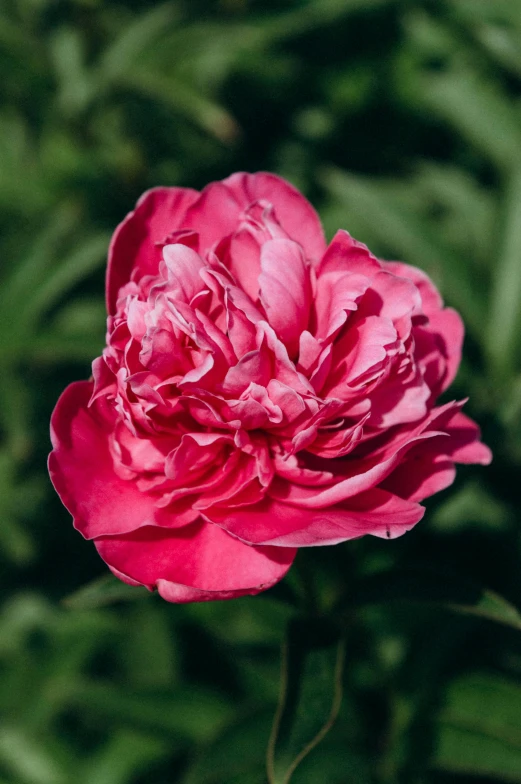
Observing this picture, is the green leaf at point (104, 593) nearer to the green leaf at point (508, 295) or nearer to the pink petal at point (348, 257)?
the pink petal at point (348, 257)

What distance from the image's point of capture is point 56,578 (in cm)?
178

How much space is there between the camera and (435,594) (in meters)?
0.92

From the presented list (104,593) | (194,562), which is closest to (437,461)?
(194,562)

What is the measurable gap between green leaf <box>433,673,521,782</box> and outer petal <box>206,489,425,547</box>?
1.55 feet

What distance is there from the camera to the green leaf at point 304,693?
2.79 ft

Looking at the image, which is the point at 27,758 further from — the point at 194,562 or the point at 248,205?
the point at 248,205

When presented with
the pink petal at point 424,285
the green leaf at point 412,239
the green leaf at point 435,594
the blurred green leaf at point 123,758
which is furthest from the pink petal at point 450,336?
the blurred green leaf at point 123,758

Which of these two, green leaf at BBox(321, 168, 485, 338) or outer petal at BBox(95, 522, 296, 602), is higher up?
green leaf at BBox(321, 168, 485, 338)

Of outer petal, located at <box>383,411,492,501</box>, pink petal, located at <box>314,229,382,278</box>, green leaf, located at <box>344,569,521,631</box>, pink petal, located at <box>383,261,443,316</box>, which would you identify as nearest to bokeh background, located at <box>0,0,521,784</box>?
green leaf, located at <box>344,569,521,631</box>

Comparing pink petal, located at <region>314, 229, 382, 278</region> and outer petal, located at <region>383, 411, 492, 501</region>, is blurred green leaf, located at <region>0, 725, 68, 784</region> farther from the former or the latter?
pink petal, located at <region>314, 229, 382, 278</region>

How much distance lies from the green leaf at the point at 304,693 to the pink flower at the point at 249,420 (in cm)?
18

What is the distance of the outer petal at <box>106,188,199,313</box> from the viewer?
3.09 feet

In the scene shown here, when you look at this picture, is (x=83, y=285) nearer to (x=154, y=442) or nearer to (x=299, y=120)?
(x=299, y=120)

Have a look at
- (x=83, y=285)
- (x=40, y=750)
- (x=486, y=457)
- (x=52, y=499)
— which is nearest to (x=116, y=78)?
(x=83, y=285)
